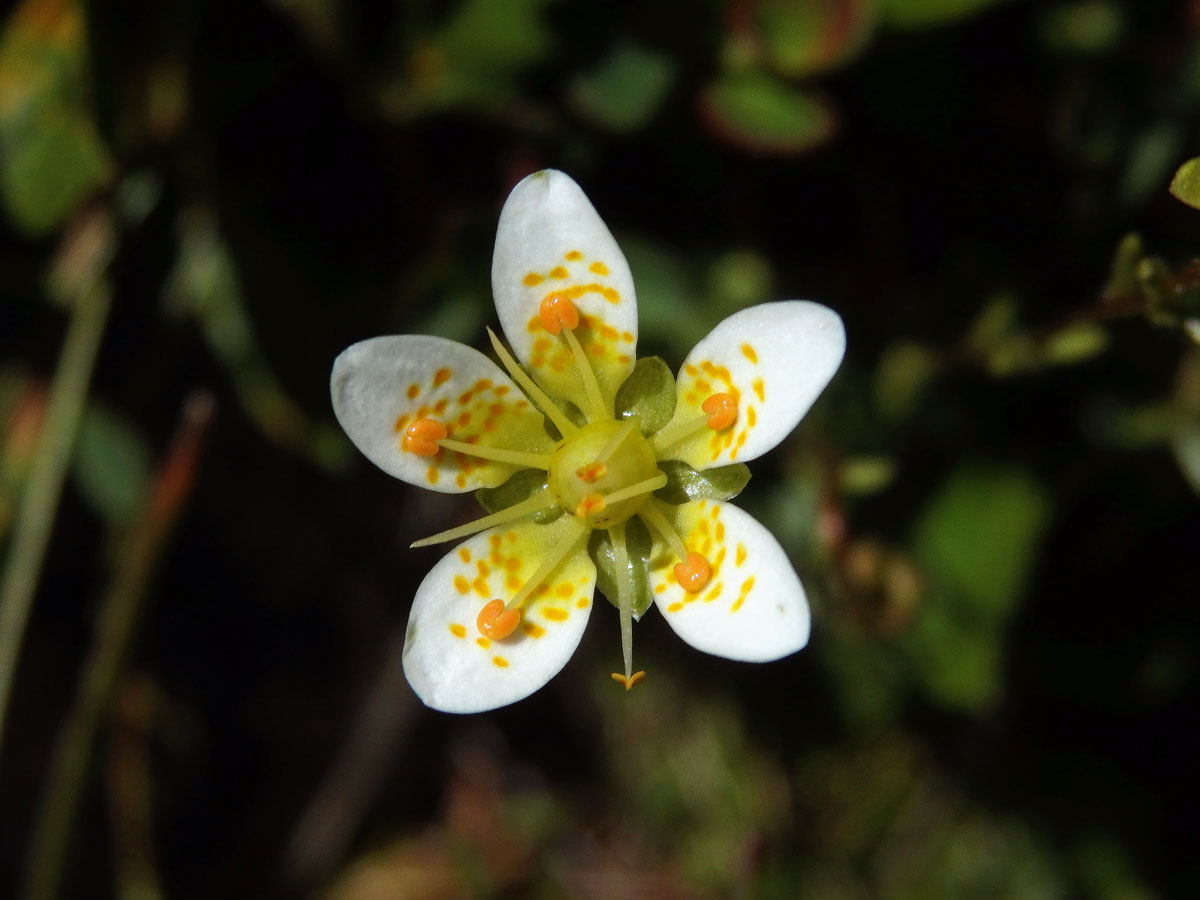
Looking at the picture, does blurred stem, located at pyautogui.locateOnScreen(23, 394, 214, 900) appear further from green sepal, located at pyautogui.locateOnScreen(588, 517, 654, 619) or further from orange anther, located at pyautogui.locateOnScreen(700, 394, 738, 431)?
orange anther, located at pyautogui.locateOnScreen(700, 394, 738, 431)

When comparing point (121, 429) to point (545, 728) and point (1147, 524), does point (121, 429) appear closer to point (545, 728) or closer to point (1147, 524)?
point (545, 728)

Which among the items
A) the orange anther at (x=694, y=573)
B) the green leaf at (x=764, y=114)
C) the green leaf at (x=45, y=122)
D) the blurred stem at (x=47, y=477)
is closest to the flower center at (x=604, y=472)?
the orange anther at (x=694, y=573)

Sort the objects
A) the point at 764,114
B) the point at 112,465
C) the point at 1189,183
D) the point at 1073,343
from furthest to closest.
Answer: the point at 112,465, the point at 764,114, the point at 1073,343, the point at 1189,183

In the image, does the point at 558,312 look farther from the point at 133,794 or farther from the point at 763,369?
the point at 133,794

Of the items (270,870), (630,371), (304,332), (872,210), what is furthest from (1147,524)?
(270,870)

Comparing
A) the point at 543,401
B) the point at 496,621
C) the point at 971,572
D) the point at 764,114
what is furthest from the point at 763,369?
the point at 971,572

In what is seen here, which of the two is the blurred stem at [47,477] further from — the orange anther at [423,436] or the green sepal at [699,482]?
the green sepal at [699,482]

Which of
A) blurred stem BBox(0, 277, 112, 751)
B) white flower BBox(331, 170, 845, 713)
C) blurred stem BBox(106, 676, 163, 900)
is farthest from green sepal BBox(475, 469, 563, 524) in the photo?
blurred stem BBox(106, 676, 163, 900)
